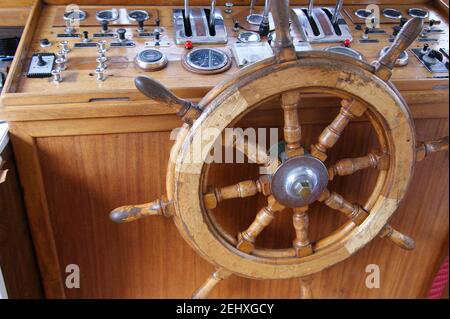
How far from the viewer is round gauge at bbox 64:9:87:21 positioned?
134 cm

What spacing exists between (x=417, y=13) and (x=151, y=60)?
774mm

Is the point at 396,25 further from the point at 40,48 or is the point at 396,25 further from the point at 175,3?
the point at 40,48

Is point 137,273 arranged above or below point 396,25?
below

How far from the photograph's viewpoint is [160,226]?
1.37 metres

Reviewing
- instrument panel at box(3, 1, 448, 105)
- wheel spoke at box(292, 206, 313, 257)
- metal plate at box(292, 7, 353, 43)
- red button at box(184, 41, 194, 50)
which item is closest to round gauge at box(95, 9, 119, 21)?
instrument panel at box(3, 1, 448, 105)

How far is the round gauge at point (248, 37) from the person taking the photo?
1300 millimetres

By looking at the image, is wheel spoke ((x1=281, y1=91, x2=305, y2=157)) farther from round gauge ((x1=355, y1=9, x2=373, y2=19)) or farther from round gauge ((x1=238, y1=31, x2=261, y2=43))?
round gauge ((x1=355, y1=9, x2=373, y2=19))

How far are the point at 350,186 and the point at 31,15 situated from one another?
36.9 inches

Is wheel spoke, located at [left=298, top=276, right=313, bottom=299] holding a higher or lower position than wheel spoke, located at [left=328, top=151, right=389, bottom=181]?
lower

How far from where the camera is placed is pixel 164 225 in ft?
4.48

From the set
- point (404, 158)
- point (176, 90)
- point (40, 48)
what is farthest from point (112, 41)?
point (404, 158)

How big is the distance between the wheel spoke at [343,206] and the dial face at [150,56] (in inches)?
19.3

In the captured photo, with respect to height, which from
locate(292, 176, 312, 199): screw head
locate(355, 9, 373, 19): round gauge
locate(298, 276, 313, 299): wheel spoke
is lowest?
locate(298, 276, 313, 299): wheel spoke

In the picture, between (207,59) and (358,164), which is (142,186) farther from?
(358,164)
